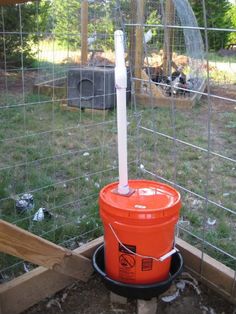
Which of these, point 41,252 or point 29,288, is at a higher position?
point 41,252

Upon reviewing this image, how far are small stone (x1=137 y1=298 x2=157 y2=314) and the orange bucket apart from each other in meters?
0.08

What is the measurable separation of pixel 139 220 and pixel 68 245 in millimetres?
644

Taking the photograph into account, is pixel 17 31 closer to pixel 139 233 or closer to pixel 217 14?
pixel 217 14

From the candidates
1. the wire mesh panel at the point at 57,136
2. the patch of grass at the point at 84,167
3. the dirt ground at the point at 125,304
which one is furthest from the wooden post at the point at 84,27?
the dirt ground at the point at 125,304

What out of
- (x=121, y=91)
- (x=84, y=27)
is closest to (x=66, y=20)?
(x=84, y=27)

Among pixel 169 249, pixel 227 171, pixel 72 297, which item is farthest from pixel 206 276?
pixel 227 171

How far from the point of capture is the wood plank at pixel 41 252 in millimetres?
1215

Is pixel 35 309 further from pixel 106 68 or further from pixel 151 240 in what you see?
pixel 106 68

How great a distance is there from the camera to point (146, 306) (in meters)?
1.38

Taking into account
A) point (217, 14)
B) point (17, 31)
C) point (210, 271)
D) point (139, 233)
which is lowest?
point (210, 271)

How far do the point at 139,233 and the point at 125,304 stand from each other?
368 mm

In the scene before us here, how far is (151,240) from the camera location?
131 cm

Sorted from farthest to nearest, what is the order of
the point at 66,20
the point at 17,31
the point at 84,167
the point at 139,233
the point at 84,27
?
1. the point at 17,31
2. the point at 84,27
3. the point at 66,20
4. the point at 84,167
5. the point at 139,233

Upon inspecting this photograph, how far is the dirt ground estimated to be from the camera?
4.77ft
